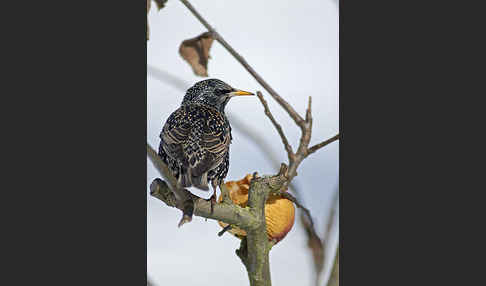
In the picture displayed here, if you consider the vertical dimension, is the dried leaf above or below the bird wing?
above

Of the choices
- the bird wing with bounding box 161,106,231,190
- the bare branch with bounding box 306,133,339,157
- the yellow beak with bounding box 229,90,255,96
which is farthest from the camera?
the bare branch with bounding box 306,133,339,157

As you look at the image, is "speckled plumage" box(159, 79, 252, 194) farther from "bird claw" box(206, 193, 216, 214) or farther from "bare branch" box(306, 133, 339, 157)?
"bare branch" box(306, 133, 339, 157)

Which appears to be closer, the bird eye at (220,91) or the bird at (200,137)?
the bird at (200,137)

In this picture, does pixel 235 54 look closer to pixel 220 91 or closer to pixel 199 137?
pixel 220 91

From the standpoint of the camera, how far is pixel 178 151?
3133mm

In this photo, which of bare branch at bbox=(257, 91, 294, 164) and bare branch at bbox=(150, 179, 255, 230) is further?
bare branch at bbox=(257, 91, 294, 164)

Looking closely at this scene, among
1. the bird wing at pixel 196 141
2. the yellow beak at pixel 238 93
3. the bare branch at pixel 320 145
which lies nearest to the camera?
the bird wing at pixel 196 141

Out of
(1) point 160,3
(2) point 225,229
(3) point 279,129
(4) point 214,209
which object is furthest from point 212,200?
(1) point 160,3

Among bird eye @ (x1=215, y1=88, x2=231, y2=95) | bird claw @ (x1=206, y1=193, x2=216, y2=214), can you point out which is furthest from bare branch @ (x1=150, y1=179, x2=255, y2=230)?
bird eye @ (x1=215, y1=88, x2=231, y2=95)

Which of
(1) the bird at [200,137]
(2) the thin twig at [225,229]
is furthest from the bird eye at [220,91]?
(2) the thin twig at [225,229]

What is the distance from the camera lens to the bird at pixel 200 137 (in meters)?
3.09

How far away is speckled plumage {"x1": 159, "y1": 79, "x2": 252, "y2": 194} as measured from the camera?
122 inches

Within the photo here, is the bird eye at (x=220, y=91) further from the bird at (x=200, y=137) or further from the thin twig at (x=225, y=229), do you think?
A: the thin twig at (x=225, y=229)

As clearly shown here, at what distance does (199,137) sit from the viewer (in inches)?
124
